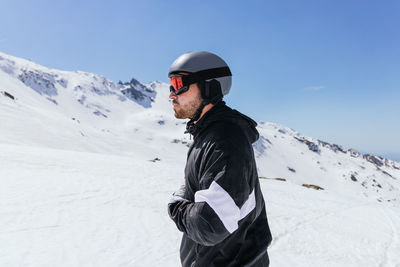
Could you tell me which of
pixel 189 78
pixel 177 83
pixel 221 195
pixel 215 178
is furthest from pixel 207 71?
pixel 221 195

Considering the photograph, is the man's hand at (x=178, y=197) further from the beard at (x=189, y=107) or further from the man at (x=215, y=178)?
the beard at (x=189, y=107)

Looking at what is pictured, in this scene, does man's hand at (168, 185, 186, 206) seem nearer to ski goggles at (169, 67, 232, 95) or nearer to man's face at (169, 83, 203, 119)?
man's face at (169, 83, 203, 119)

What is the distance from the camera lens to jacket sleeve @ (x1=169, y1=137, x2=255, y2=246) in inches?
73.2

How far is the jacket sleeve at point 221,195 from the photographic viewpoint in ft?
6.10

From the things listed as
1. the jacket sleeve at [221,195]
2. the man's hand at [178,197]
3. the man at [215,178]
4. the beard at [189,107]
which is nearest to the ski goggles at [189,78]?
the man at [215,178]

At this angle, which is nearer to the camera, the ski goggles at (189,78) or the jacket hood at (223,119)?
the jacket hood at (223,119)

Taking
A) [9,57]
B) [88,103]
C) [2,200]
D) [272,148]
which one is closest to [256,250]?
[2,200]

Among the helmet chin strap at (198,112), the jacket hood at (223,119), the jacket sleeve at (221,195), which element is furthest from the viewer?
the helmet chin strap at (198,112)

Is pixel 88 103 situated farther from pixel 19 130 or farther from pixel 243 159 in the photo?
pixel 243 159

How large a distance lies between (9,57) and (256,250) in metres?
244

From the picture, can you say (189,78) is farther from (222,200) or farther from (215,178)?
(222,200)

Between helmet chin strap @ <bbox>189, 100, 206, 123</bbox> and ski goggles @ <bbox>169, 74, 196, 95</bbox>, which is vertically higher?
ski goggles @ <bbox>169, 74, 196, 95</bbox>

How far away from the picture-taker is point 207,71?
98.5 inches

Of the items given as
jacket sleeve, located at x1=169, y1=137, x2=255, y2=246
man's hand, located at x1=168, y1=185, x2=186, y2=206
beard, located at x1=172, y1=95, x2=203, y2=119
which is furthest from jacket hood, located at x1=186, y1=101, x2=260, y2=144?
man's hand, located at x1=168, y1=185, x2=186, y2=206
